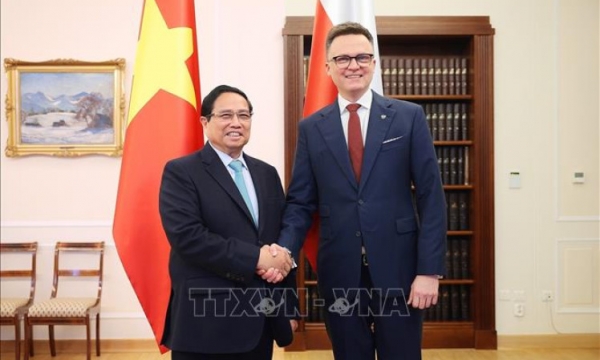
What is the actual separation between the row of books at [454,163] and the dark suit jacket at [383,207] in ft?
7.43

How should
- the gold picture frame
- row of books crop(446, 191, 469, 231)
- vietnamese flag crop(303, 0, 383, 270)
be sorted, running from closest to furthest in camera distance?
vietnamese flag crop(303, 0, 383, 270) → the gold picture frame → row of books crop(446, 191, 469, 231)

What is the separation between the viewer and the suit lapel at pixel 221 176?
6.08ft

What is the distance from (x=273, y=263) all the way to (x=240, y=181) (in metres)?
0.32

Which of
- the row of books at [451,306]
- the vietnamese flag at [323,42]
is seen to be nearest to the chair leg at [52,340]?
the row of books at [451,306]

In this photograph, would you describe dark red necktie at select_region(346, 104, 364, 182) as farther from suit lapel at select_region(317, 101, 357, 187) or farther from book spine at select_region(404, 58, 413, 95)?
Answer: book spine at select_region(404, 58, 413, 95)

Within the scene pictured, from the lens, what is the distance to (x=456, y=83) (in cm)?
412

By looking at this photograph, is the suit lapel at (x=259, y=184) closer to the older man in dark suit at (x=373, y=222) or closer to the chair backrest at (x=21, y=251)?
the older man in dark suit at (x=373, y=222)

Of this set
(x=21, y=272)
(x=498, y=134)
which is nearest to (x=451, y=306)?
(x=498, y=134)

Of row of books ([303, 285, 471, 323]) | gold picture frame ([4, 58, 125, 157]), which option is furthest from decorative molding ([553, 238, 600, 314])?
gold picture frame ([4, 58, 125, 157])

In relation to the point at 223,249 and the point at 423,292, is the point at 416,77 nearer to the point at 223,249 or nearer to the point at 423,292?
the point at 423,292

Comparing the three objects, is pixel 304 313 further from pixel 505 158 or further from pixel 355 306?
pixel 355 306

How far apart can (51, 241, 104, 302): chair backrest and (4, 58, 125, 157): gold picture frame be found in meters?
0.65

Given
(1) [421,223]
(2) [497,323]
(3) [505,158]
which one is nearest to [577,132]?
(3) [505,158]

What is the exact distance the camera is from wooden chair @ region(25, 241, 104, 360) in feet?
11.9
